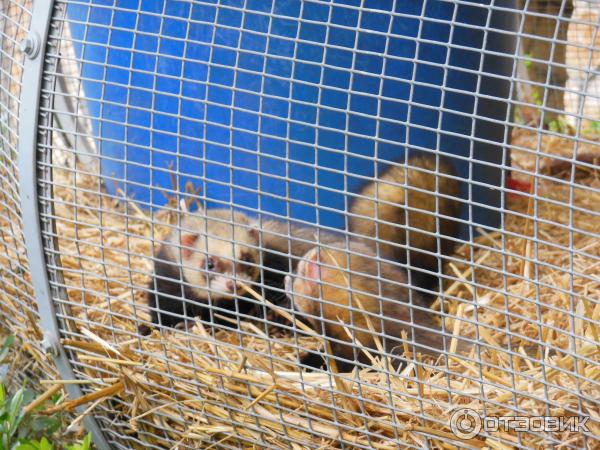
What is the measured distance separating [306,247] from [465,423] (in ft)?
6.13

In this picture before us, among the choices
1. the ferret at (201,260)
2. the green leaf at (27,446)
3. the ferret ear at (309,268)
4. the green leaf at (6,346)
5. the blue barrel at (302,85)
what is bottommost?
the green leaf at (27,446)

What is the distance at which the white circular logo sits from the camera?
2633 millimetres

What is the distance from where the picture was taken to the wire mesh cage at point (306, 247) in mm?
2590

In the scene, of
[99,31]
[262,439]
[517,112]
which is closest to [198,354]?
[262,439]

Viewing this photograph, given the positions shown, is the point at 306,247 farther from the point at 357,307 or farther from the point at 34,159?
the point at 34,159

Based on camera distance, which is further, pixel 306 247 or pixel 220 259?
pixel 306 247

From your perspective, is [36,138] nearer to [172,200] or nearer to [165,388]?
[165,388]

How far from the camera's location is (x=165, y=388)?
314 centimetres

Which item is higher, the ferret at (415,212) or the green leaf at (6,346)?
the ferret at (415,212)

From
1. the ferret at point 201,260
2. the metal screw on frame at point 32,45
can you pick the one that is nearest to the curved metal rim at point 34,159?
the metal screw on frame at point 32,45

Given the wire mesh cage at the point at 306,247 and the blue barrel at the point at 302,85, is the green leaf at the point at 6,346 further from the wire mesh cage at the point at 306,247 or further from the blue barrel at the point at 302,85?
the blue barrel at the point at 302,85

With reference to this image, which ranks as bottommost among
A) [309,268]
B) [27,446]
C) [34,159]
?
[27,446]

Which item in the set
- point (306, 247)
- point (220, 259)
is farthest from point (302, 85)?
point (220, 259)

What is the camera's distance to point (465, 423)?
265 centimetres
